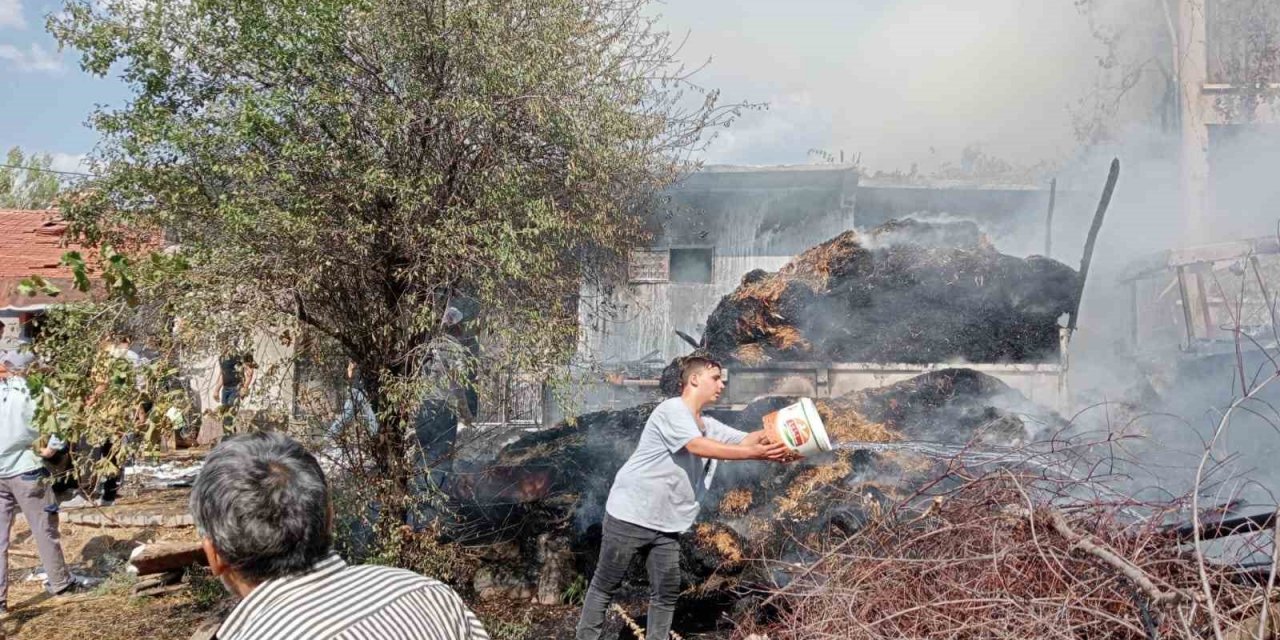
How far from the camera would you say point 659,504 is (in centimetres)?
466

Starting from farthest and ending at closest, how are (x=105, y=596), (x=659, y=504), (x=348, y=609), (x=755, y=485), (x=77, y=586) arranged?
(x=77, y=586) < (x=105, y=596) < (x=755, y=485) < (x=659, y=504) < (x=348, y=609)

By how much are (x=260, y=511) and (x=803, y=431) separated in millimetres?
2873

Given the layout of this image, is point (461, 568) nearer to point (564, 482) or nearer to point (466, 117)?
point (564, 482)

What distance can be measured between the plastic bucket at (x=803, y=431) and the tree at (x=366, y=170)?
1.66m

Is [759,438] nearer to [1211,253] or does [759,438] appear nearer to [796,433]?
[796,433]

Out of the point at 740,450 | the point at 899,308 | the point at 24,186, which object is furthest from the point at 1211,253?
the point at 24,186

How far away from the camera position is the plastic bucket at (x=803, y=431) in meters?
4.34

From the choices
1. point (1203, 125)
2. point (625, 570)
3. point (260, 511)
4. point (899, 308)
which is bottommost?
point (625, 570)

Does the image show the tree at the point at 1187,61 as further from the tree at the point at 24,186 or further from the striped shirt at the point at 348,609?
the tree at the point at 24,186

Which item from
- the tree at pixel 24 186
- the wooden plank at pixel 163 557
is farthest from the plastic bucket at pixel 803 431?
the tree at pixel 24 186

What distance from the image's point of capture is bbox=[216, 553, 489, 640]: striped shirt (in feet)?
6.27

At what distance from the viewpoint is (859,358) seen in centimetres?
852

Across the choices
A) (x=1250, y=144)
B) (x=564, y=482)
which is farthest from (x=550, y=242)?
(x=1250, y=144)

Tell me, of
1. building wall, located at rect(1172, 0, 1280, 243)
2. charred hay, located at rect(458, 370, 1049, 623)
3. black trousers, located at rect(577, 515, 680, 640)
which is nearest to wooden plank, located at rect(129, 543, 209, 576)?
charred hay, located at rect(458, 370, 1049, 623)
